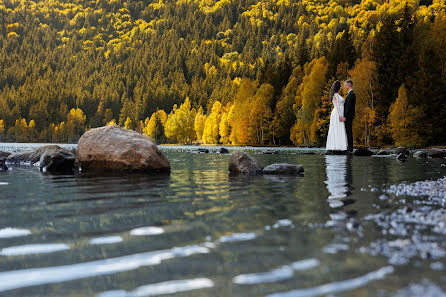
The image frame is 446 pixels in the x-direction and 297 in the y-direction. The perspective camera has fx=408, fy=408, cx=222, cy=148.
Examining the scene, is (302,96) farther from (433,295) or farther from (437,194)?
(433,295)

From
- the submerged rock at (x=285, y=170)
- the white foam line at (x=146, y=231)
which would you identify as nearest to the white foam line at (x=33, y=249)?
the white foam line at (x=146, y=231)

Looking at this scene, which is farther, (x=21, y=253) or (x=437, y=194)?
(x=437, y=194)

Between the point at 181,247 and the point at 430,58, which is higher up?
the point at 430,58

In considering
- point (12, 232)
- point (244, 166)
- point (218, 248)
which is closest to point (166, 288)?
point (218, 248)

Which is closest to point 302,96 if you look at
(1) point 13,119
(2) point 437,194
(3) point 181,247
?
(2) point 437,194

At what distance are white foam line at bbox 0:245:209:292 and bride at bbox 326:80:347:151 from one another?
1718 centimetres

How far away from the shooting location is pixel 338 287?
2.39 m

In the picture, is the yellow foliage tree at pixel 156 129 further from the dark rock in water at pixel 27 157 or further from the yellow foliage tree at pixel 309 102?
the dark rock in water at pixel 27 157

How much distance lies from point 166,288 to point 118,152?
9.89 m

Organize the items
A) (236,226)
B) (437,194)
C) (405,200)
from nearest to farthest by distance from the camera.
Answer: (236,226)
(405,200)
(437,194)

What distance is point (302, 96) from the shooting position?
56406mm

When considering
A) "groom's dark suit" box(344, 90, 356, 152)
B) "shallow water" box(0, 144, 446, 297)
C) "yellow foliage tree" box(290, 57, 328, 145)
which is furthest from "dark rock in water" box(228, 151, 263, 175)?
"yellow foliage tree" box(290, 57, 328, 145)

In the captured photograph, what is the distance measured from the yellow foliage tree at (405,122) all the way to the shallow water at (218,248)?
39.2 meters

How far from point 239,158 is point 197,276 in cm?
875
